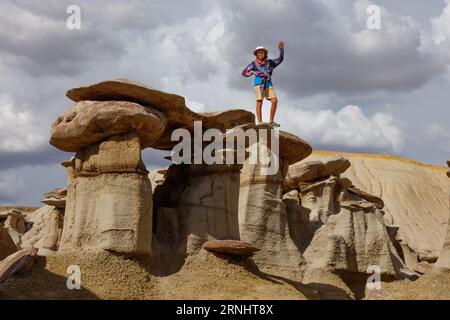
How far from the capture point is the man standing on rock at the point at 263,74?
517 inches

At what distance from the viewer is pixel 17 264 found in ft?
33.2

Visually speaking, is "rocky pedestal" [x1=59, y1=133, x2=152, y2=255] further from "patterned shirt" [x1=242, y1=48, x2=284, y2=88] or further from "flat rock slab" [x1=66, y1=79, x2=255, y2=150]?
"patterned shirt" [x1=242, y1=48, x2=284, y2=88]

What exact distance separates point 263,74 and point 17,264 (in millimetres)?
5680

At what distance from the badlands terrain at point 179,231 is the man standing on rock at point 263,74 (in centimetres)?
75

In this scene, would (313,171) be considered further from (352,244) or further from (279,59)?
(279,59)

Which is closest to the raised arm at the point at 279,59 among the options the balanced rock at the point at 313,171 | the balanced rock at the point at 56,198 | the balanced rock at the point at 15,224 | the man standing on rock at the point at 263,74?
the man standing on rock at the point at 263,74

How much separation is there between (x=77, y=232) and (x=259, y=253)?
177 inches

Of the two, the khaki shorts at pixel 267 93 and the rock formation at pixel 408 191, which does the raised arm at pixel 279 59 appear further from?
the rock formation at pixel 408 191

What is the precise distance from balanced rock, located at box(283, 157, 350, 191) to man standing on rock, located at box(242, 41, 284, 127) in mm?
5555

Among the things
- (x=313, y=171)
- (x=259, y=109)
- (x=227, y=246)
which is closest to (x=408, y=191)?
(x=313, y=171)

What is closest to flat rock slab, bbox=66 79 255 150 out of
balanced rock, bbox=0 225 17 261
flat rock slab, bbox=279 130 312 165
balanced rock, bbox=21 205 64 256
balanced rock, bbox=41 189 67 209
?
flat rock slab, bbox=279 130 312 165
